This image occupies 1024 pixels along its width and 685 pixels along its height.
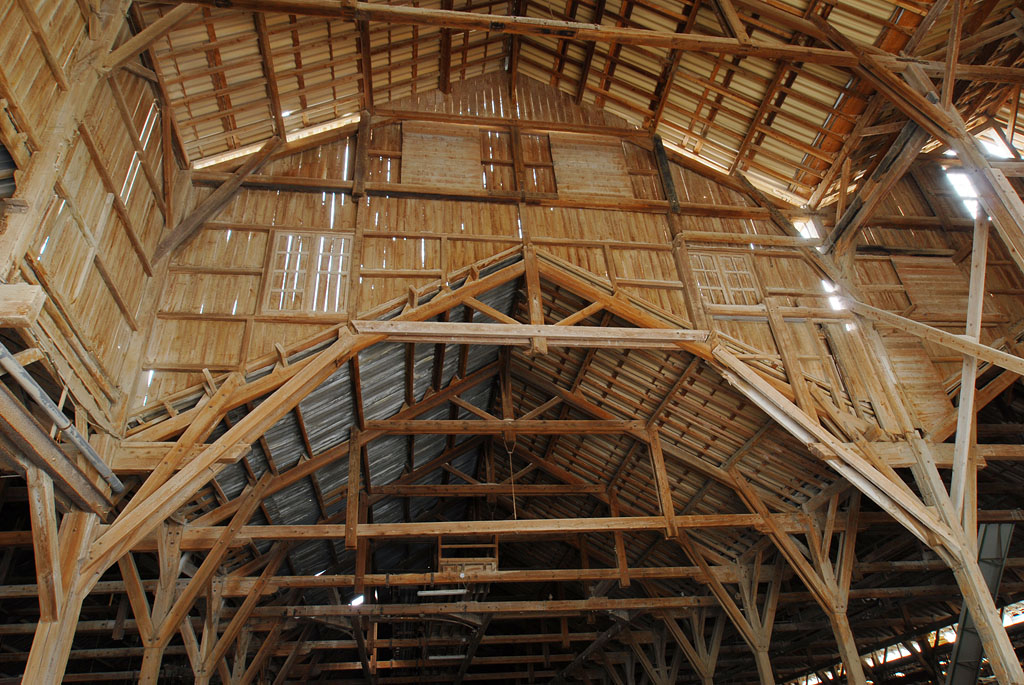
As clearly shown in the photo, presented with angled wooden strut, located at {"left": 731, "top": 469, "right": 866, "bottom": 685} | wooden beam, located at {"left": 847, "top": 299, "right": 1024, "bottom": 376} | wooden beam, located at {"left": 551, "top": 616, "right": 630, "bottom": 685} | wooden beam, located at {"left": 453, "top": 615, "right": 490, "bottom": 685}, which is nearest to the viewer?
wooden beam, located at {"left": 847, "top": 299, "right": 1024, "bottom": 376}

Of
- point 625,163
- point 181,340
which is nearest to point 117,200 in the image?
point 181,340

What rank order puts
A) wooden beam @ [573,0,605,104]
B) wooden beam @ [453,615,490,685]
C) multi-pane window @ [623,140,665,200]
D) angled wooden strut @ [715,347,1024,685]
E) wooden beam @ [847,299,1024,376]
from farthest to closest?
1. wooden beam @ [453,615,490,685]
2. multi-pane window @ [623,140,665,200]
3. wooden beam @ [573,0,605,104]
4. wooden beam @ [847,299,1024,376]
5. angled wooden strut @ [715,347,1024,685]

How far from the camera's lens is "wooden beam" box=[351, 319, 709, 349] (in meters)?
8.91

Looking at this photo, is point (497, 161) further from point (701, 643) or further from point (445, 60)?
point (701, 643)

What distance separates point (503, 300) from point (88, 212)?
20.7ft

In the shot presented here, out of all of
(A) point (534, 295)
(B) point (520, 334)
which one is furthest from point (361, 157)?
(B) point (520, 334)

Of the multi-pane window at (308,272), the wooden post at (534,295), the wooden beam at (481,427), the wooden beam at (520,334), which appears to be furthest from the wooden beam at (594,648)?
the multi-pane window at (308,272)

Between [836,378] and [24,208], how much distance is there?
995 centimetres

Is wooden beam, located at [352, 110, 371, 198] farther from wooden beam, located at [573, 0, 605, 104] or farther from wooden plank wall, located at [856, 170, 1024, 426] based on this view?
wooden plank wall, located at [856, 170, 1024, 426]

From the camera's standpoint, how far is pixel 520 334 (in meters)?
9.07

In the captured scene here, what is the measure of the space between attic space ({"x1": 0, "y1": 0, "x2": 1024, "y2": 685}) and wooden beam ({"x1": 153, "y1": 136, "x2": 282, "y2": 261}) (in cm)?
6

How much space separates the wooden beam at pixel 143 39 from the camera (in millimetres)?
7047

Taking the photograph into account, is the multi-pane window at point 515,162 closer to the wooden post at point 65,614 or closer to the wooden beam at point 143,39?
the wooden beam at point 143,39

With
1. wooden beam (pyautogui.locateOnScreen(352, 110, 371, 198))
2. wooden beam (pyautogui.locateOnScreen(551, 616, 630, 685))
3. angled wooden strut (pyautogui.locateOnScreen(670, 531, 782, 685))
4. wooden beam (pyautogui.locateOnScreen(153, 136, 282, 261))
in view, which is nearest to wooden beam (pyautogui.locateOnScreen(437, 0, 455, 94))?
wooden beam (pyautogui.locateOnScreen(352, 110, 371, 198))
